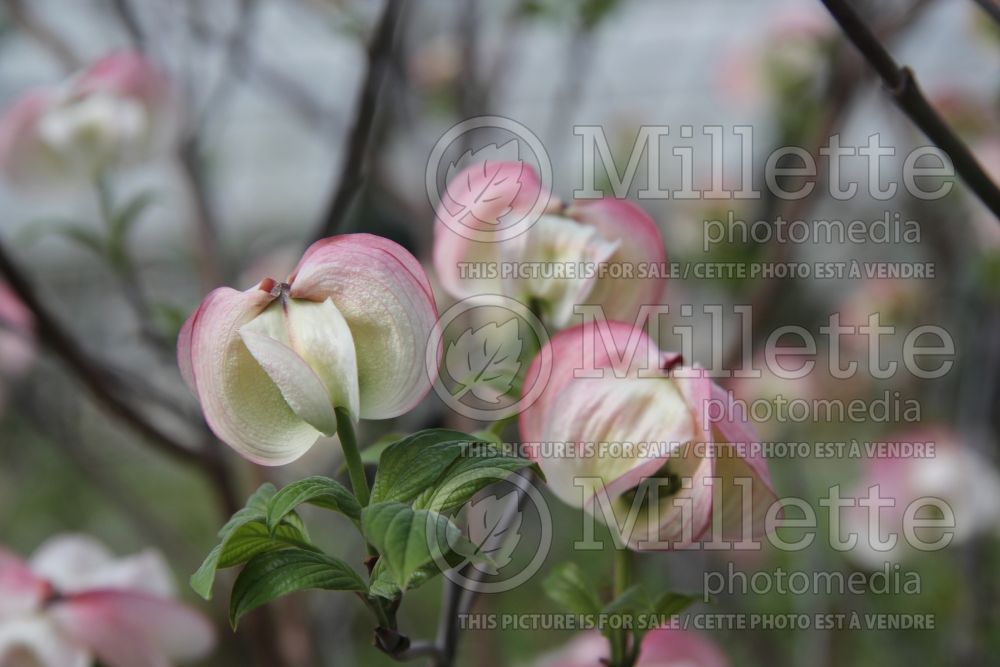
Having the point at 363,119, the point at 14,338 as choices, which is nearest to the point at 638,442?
the point at 363,119

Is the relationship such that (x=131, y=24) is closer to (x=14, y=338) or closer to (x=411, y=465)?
(x=14, y=338)

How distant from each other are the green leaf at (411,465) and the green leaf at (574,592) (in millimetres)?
67

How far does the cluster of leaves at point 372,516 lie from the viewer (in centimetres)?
21

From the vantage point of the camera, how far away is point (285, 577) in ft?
0.72

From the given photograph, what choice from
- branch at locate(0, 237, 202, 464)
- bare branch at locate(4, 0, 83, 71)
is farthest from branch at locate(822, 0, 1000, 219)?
bare branch at locate(4, 0, 83, 71)

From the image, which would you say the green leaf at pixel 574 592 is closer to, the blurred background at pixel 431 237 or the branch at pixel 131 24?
the blurred background at pixel 431 237

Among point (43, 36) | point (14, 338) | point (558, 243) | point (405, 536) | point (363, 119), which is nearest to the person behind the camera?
point (405, 536)

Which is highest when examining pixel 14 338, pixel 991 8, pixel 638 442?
pixel 991 8

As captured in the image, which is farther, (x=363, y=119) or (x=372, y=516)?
(x=363, y=119)

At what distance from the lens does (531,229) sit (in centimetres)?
31

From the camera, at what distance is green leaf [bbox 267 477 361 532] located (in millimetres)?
211

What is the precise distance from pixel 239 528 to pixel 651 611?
0.11 meters

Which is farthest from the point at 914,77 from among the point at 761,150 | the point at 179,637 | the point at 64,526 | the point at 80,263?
the point at 80,263

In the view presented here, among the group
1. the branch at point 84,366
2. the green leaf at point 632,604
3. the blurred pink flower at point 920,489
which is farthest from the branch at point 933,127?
the blurred pink flower at point 920,489
